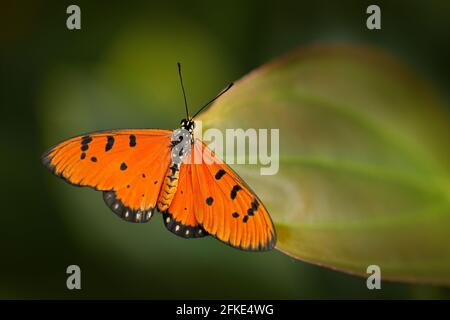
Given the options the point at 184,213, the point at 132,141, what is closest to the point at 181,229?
the point at 184,213

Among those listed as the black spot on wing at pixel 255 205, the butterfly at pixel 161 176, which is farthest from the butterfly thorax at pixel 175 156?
the black spot on wing at pixel 255 205

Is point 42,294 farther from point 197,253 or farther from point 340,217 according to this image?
point 340,217

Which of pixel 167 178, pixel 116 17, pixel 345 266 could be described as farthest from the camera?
pixel 116 17

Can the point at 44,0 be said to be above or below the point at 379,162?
above

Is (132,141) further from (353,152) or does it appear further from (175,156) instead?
(353,152)

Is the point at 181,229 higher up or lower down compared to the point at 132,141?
lower down

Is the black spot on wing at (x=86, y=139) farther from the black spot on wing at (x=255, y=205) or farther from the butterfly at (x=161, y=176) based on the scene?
the black spot on wing at (x=255, y=205)

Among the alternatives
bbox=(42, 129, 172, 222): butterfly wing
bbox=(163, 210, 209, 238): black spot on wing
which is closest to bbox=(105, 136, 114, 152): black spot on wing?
bbox=(42, 129, 172, 222): butterfly wing

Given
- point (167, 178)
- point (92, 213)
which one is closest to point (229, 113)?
point (167, 178)
